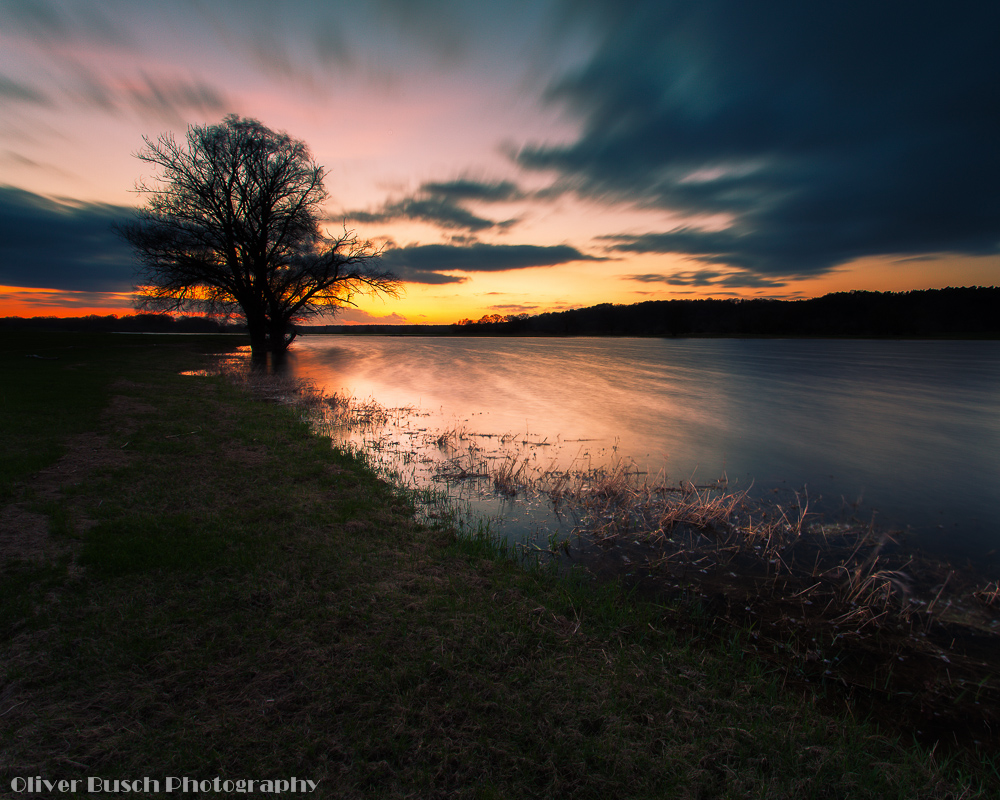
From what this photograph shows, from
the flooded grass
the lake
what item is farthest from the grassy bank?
the lake

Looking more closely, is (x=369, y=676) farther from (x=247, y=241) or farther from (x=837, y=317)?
(x=837, y=317)

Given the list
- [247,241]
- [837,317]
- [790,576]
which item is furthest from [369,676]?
[837,317]

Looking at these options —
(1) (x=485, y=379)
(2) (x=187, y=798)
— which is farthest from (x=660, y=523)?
(1) (x=485, y=379)

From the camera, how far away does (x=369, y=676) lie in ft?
11.6

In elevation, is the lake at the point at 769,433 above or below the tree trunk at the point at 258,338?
below

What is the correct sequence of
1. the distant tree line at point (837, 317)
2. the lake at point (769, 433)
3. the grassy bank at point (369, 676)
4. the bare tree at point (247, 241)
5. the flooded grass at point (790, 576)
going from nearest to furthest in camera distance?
the grassy bank at point (369, 676)
the flooded grass at point (790, 576)
the lake at point (769, 433)
the bare tree at point (247, 241)
the distant tree line at point (837, 317)

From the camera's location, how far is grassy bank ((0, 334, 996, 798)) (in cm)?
282

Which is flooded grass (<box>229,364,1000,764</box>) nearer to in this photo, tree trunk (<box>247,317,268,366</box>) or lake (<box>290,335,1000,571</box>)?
lake (<box>290,335,1000,571</box>)

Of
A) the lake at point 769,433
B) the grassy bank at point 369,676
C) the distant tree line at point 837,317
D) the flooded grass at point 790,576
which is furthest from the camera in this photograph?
the distant tree line at point 837,317

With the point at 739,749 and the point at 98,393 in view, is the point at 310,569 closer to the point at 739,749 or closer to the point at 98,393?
the point at 739,749

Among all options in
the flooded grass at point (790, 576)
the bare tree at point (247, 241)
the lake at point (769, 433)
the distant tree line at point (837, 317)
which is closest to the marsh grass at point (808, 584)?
the flooded grass at point (790, 576)

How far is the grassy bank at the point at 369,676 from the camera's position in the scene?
111 inches

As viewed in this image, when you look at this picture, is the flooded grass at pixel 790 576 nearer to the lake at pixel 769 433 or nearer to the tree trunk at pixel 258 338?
the lake at pixel 769 433

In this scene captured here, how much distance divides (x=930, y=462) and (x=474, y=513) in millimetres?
13222
